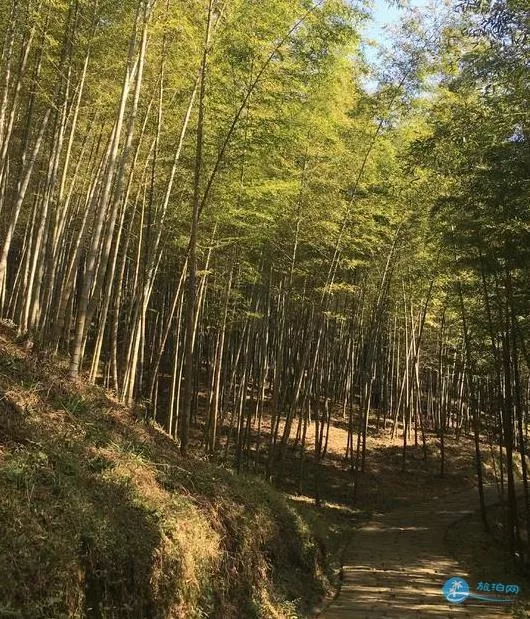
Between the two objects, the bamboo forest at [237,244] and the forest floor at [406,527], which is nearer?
the bamboo forest at [237,244]

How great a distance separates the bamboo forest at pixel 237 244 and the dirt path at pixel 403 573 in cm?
6

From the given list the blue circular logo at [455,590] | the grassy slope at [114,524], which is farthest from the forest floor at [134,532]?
the blue circular logo at [455,590]

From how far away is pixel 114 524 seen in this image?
335 centimetres

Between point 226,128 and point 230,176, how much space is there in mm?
962

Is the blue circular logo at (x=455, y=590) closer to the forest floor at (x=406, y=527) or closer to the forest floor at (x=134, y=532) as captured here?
the forest floor at (x=406, y=527)

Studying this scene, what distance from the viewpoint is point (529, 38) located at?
4352 millimetres

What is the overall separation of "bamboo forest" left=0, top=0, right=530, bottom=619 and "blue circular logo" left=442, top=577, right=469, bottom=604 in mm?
55

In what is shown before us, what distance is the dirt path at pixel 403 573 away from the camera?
18.2 feet

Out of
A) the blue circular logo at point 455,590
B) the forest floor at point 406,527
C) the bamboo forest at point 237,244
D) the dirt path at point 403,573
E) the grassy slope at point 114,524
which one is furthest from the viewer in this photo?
the blue circular logo at point 455,590

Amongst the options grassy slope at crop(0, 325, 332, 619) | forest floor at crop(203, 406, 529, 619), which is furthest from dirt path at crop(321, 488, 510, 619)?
grassy slope at crop(0, 325, 332, 619)

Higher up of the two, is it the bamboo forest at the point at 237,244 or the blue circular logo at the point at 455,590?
the bamboo forest at the point at 237,244

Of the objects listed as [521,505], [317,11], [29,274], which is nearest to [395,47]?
[317,11]

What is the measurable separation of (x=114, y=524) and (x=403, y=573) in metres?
5.08

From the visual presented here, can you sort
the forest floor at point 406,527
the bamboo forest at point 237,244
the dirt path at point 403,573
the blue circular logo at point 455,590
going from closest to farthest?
the bamboo forest at point 237,244 → the dirt path at point 403,573 → the forest floor at point 406,527 → the blue circular logo at point 455,590
